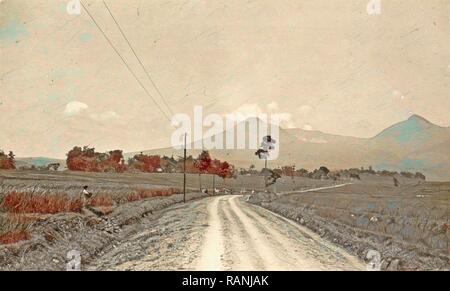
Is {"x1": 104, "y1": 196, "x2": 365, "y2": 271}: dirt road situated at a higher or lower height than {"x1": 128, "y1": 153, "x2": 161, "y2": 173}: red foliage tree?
lower

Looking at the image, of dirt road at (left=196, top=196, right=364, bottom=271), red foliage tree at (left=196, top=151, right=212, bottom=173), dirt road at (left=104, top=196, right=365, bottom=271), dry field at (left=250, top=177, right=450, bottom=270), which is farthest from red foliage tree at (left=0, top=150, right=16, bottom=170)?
red foliage tree at (left=196, top=151, right=212, bottom=173)

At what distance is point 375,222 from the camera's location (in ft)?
66.9

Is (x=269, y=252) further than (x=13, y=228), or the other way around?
(x=13, y=228)

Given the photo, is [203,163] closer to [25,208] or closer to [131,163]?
[131,163]

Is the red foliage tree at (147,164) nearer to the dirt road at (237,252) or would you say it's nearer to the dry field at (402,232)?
the dry field at (402,232)

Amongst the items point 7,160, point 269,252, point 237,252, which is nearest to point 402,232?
point 269,252

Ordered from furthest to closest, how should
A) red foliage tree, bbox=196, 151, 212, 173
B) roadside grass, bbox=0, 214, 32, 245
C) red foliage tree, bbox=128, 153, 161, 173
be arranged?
red foliage tree, bbox=196, 151, 212, 173 < red foliage tree, bbox=128, 153, 161, 173 < roadside grass, bbox=0, 214, 32, 245

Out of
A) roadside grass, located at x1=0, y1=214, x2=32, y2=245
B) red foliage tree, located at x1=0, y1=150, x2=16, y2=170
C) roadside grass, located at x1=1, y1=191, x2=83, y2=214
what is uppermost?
red foliage tree, located at x1=0, y1=150, x2=16, y2=170

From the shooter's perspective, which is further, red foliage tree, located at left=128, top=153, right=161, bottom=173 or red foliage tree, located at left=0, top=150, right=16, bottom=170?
red foliage tree, located at left=128, top=153, right=161, bottom=173

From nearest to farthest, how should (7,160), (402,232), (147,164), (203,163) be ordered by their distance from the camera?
(7,160) → (402,232) → (147,164) → (203,163)

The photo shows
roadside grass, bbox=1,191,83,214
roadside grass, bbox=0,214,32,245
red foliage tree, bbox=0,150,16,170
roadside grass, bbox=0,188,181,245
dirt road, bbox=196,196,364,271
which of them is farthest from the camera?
roadside grass, bbox=1,191,83,214

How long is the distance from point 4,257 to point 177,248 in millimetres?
5386

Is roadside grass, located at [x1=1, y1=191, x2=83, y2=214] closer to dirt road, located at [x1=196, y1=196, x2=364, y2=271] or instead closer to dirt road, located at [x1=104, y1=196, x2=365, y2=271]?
dirt road, located at [x1=104, y1=196, x2=365, y2=271]
